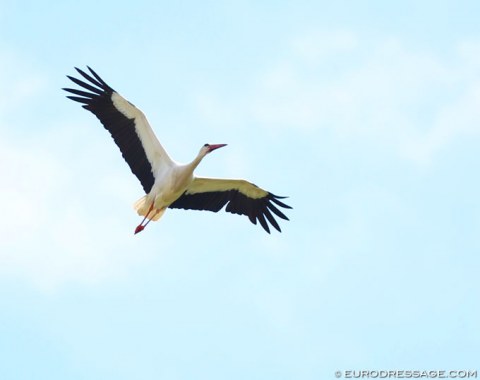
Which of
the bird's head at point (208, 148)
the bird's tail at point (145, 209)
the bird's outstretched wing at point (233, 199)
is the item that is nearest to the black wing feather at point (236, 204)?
the bird's outstretched wing at point (233, 199)

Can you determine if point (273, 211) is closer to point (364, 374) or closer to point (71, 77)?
point (71, 77)

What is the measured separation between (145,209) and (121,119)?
4.51 feet

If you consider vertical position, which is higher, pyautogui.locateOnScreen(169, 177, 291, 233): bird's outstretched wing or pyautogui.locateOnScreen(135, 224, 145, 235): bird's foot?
pyautogui.locateOnScreen(169, 177, 291, 233): bird's outstretched wing

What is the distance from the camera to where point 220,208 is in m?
12.8

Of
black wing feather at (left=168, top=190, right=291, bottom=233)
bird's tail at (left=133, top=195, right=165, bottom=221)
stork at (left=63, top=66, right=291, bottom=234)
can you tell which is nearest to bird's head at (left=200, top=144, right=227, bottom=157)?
stork at (left=63, top=66, right=291, bottom=234)

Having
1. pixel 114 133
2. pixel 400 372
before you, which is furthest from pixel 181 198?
pixel 400 372

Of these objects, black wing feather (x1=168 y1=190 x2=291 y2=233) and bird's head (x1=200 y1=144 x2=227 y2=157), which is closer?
bird's head (x1=200 y1=144 x2=227 y2=157)

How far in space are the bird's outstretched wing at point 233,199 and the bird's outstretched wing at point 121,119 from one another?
857 mm

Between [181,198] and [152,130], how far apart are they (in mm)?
1355

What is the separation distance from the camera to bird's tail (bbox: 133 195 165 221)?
11945 mm

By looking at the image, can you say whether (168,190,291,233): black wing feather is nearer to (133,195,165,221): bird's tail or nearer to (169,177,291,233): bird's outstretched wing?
(169,177,291,233): bird's outstretched wing

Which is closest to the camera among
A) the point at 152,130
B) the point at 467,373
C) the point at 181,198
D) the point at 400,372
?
the point at 467,373

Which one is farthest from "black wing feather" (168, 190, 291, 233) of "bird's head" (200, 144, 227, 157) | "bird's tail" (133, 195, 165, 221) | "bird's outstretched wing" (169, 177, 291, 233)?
"bird's head" (200, 144, 227, 157)

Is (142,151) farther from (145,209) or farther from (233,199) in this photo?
(233,199)
